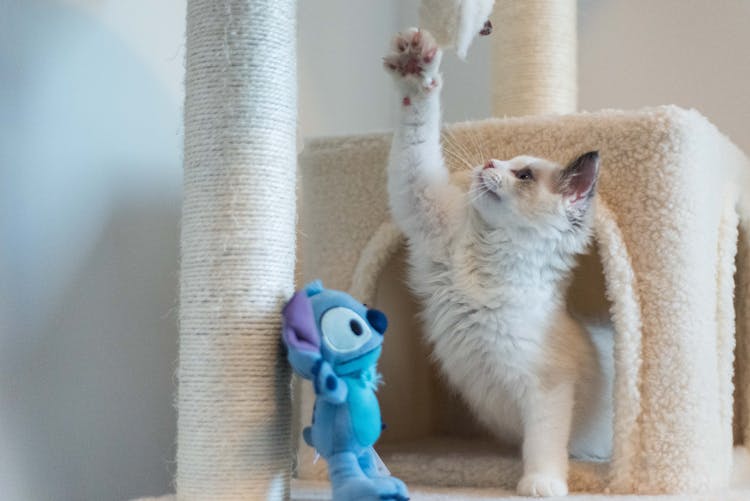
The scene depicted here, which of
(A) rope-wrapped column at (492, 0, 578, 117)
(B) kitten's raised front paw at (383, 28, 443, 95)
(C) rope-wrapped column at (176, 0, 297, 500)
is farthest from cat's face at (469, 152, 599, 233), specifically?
(A) rope-wrapped column at (492, 0, 578, 117)

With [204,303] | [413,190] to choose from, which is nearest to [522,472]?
[413,190]

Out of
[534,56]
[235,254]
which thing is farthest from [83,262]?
[534,56]

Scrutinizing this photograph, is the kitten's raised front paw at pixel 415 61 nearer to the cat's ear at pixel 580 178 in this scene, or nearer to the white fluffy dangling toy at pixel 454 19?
the white fluffy dangling toy at pixel 454 19

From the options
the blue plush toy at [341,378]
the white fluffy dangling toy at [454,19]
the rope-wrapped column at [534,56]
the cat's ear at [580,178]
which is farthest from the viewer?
A: the rope-wrapped column at [534,56]

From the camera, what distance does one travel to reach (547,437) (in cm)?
119

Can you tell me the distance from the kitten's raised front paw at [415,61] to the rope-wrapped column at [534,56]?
23.4 inches

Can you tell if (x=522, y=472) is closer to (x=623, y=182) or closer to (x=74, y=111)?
(x=623, y=182)

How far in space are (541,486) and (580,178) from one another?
1.37 ft

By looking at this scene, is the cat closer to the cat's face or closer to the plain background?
the cat's face

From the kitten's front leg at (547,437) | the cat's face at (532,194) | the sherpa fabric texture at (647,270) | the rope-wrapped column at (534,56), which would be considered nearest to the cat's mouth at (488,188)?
the cat's face at (532,194)

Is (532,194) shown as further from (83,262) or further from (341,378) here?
(83,262)

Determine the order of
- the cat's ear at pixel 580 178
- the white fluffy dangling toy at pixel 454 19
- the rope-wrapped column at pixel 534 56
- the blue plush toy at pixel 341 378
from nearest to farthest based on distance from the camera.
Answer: the blue plush toy at pixel 341 378 → the white fluffy dangling toy at pixel 454 19 → the cat's ear at pixel 580 178 → the rope-wrapped column at pixel 534 56

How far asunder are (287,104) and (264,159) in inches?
3.1

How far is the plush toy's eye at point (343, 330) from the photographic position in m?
0.93
